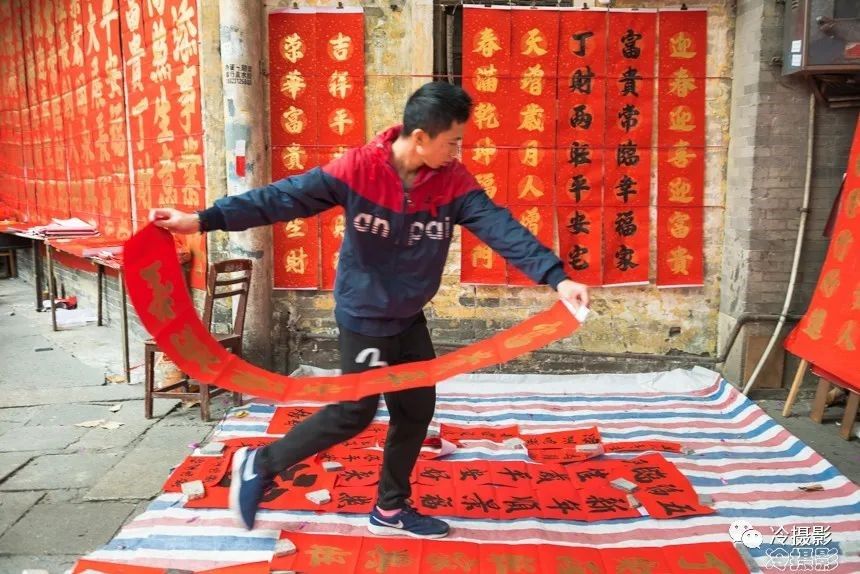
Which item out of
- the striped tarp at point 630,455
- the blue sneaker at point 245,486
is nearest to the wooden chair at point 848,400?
the striped tarp at point 630,455

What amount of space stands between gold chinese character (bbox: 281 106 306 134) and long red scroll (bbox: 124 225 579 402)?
2.46m

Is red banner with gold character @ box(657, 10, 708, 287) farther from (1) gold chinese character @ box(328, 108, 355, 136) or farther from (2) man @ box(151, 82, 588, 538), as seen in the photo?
(2) man @ box(151, 82, 588, 538)

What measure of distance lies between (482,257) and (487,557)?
275 centimetres

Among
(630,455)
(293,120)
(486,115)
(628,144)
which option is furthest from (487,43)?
(630,455)

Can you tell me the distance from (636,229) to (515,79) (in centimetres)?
141

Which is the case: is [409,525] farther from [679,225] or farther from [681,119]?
[681,119]

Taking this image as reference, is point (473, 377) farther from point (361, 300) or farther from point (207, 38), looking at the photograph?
point (207, 38)

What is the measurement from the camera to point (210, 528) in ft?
9.37

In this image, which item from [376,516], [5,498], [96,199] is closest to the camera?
[376,516]

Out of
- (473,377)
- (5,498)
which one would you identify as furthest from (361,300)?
(473,377)

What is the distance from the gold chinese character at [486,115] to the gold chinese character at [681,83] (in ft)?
4.20

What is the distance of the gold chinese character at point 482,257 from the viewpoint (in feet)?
16.6

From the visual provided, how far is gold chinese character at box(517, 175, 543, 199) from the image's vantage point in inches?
194

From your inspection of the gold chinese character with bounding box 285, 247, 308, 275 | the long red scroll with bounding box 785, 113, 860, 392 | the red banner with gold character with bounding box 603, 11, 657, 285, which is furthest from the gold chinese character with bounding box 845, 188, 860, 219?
the gold chinese character with bounding box 285, 247, 308, 275
